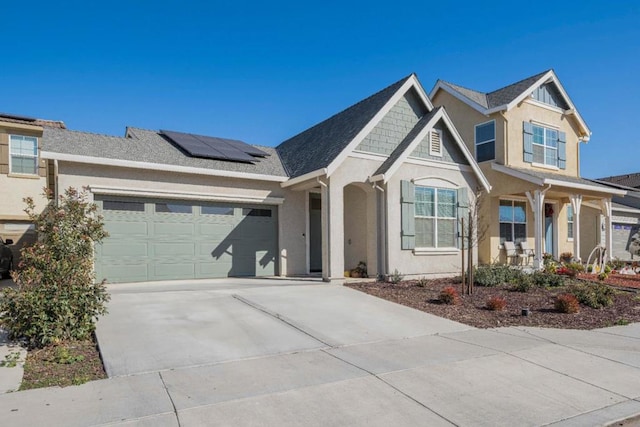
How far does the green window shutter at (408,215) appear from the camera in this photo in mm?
12336

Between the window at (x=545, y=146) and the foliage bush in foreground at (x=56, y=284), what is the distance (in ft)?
54.8

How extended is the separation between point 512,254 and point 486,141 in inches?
185

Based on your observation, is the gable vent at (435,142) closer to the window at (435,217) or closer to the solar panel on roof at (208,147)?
the window at (435,217)

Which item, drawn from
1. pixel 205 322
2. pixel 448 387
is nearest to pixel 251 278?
pixel 205 322

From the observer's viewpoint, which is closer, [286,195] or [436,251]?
[436,251]

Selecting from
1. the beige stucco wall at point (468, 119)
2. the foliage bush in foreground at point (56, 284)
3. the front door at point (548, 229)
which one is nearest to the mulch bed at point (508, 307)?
the foliage bush in foreground at point (56, 284)

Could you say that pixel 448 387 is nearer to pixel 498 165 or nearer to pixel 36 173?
pixel 498 165

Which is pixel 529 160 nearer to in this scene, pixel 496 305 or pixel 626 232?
pixel 496 305

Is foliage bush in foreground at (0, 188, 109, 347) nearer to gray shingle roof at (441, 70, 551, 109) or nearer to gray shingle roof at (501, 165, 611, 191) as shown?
gray shingle roof at (501, 165, 611, 191)

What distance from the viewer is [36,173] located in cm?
1567

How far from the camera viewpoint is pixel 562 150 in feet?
59.1

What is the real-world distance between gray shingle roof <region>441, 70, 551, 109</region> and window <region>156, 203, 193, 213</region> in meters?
12.4

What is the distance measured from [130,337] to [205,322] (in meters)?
1.28

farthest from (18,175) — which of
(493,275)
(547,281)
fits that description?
(547,281)
